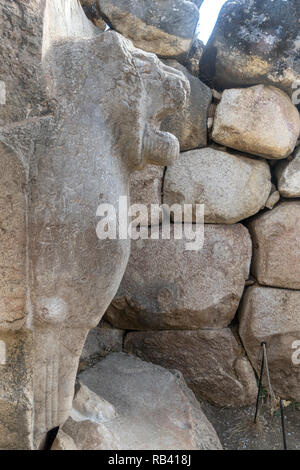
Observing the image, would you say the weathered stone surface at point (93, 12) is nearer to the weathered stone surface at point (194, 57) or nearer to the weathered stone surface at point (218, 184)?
the weathered stone surface at point (194, 57)

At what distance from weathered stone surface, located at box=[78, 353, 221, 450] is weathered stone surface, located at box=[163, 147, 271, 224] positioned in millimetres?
666

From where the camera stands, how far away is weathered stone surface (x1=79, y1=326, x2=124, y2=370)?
1654 mm

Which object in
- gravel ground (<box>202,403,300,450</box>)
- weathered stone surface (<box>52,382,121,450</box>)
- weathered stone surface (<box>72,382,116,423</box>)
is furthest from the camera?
gravel ground (<box>202,403,300,450</box>)

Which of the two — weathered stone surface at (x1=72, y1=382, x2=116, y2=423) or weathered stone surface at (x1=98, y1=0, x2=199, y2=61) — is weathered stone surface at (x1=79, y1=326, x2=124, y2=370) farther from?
weathered stone surface at (x1=98, y1=0, x2=199, y2=61)

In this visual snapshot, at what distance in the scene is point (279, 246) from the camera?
68.8 inches

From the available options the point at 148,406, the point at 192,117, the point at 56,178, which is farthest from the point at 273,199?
the point at 56,178

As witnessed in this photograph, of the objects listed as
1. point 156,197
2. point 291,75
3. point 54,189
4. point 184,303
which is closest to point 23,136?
point 54,189

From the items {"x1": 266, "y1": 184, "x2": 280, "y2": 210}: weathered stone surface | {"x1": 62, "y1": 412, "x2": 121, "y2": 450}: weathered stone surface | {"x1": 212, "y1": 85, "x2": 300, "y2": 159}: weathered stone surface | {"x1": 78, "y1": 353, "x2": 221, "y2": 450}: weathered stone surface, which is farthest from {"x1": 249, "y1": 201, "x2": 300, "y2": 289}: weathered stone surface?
{"x1": 62, "y1": 412, "x2": 121, "y2": 450}: weathered stone surface

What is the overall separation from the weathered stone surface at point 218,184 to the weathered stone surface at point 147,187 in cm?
4

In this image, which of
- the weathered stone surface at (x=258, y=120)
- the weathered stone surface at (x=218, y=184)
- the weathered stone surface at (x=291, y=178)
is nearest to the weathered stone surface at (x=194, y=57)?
the weathered stone surface at (x=258, y=120)

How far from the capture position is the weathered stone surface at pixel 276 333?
5.70ft

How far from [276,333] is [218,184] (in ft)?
2.25

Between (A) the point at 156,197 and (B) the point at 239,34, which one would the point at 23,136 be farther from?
(B) the point at 239,34

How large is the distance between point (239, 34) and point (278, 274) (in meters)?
1.00
